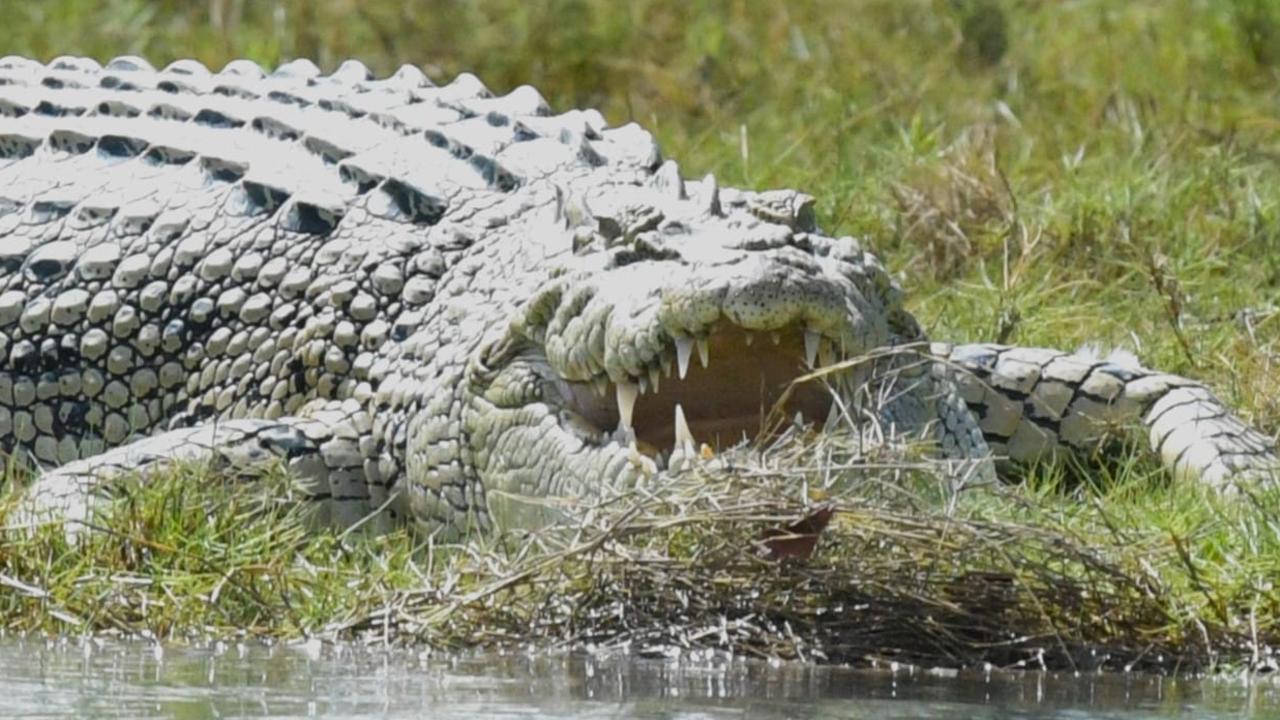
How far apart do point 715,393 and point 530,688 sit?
1.17m

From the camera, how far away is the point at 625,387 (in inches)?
204

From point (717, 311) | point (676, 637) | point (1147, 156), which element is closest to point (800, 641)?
point (676, 637)

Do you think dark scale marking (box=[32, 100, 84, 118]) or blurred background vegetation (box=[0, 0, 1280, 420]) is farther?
blurred background vegetation (box=[0, 0, 1280, 420])

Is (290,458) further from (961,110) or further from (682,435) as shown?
(961,110)

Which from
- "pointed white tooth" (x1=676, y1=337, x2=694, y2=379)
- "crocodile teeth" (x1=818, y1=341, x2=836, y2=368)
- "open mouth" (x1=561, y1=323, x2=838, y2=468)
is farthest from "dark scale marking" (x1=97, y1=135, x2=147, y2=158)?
"crocodile teeth" (x1=818, y1=341, x2=836, y2=368)

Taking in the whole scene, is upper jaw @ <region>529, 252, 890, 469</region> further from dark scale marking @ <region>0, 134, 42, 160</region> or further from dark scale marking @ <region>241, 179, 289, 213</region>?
dark scale marking @ <region>0, 134, 42, 160</region>

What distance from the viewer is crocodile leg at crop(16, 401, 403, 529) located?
561cm

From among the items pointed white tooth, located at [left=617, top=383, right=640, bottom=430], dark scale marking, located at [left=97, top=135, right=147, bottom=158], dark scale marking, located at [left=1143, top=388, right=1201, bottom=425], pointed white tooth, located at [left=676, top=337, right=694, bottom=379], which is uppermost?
dark scale marking, located at [left=97, top=135, right=147, bottom=158]

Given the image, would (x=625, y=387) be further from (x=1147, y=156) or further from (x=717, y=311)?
(x=1147, y=156)

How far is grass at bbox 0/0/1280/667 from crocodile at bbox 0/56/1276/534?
26cm

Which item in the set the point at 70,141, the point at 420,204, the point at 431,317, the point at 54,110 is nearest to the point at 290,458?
the point at 431,317

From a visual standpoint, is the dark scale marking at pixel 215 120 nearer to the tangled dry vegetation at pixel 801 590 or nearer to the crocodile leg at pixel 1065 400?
the crocodile leg at pixel 1065 400

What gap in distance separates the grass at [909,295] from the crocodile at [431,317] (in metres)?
0.26

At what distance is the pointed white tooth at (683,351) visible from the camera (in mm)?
4977
